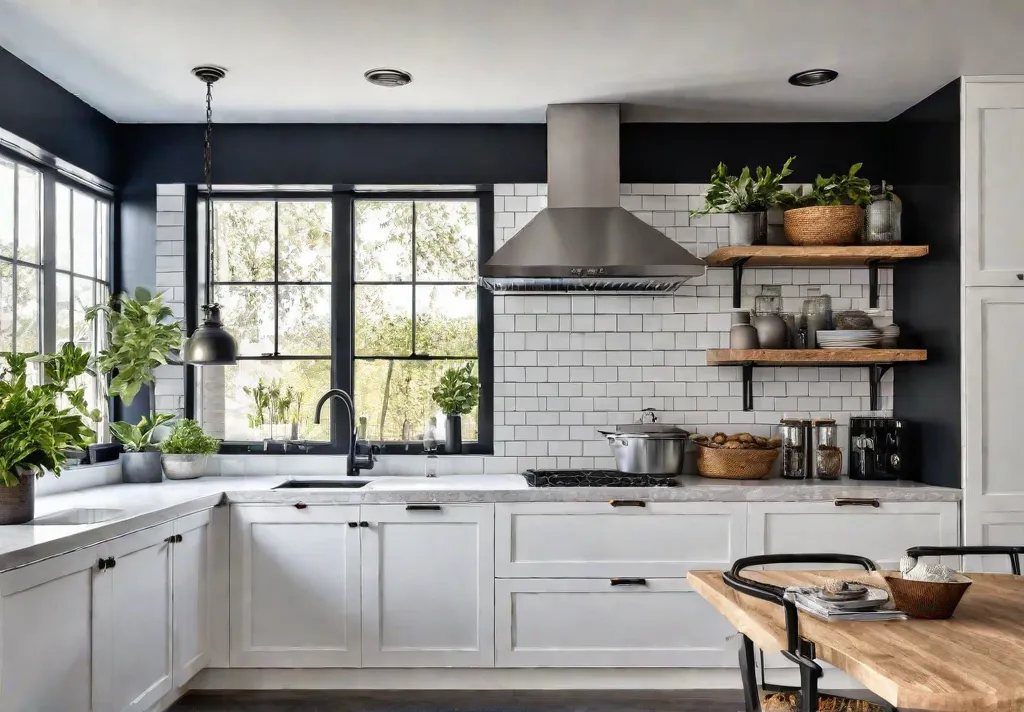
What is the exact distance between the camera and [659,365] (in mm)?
4531

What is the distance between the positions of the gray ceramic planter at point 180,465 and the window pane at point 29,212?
1092 mm

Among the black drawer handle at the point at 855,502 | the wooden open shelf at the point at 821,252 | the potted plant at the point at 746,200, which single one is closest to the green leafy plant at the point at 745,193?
the potted plant at the point at 746,200

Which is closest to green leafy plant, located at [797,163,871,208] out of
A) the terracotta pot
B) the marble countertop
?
the marble countertop

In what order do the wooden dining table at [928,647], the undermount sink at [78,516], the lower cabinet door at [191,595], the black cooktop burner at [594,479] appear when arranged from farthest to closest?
the black cooktop burner at [594,479]
the lower cabinet door at [191,595]
the undermount sink at [78,516]
the wooden dining table at [928,647]

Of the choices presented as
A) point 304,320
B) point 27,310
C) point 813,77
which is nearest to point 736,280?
point 813,77

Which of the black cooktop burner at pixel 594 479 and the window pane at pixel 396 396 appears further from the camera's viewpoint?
the window pane at pixel 396 396

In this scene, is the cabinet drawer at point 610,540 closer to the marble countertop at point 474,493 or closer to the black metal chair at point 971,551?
the marble countertop at point 474,493

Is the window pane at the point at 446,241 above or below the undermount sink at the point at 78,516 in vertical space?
above

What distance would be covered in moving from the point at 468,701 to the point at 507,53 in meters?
2.77

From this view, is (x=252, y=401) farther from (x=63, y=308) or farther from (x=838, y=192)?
(x=838, y=192)

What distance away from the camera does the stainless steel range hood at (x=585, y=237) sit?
398 centimetres

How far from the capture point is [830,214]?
13.6 ft

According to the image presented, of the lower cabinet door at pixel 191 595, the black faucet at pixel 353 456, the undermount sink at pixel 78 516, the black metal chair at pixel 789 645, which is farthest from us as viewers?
the black faucet at pixel 353 456

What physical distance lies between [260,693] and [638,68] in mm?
3228
